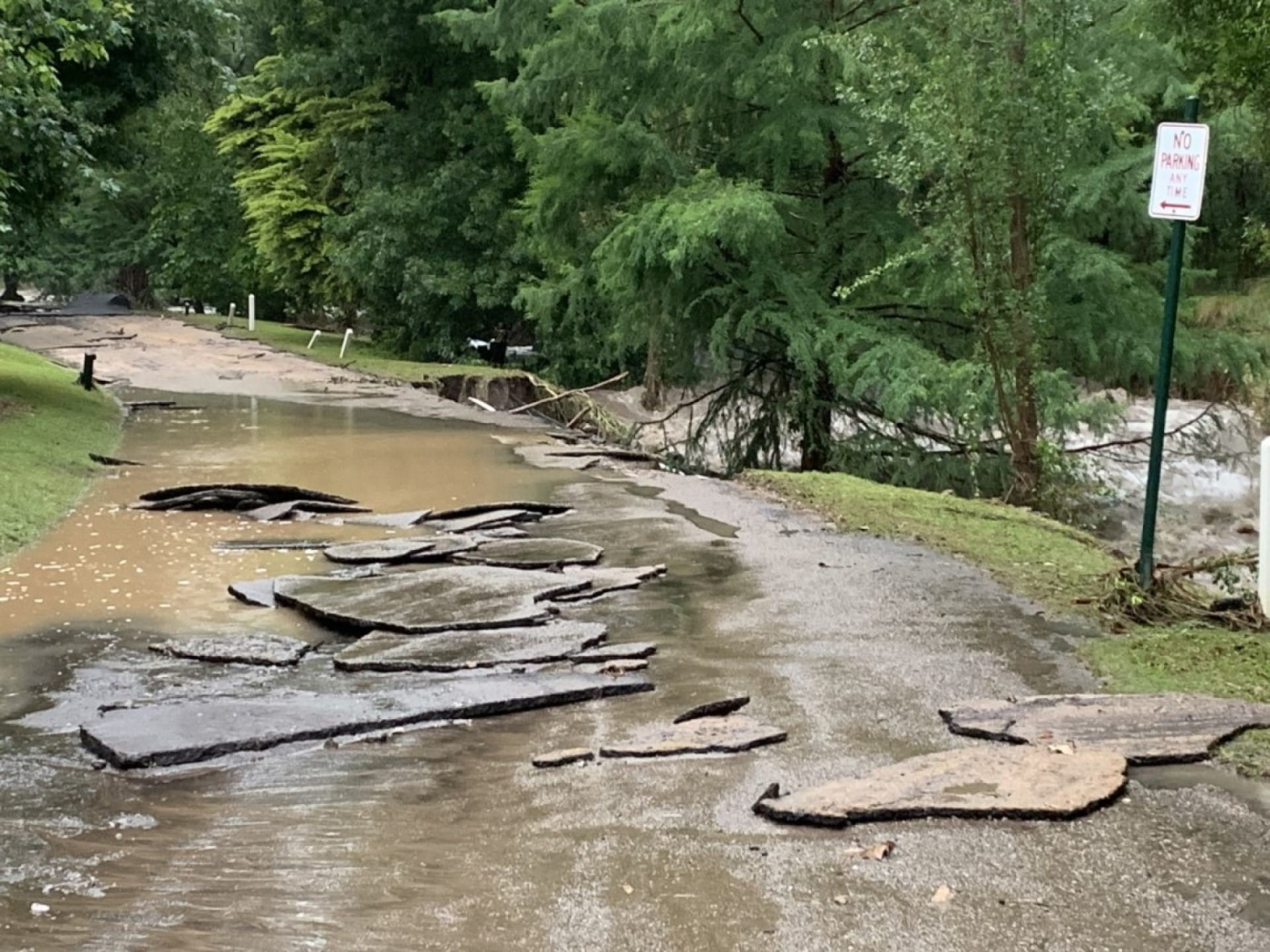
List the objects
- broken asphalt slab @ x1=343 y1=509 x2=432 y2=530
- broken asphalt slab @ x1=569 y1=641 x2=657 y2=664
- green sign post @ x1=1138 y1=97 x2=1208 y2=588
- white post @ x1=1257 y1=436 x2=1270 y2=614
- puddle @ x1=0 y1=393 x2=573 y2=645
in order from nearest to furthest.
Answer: white post @ x1=1257 y1=436 x2=1270 y2=614, broken asphalt slab @ x1=569 y1=641 x2=657 y2=664, green sign post @ x1=1138 y1=97 x2=1208 y2=588, puddle @ x1=0 y1=393 x2=573 y2=645, broken asphalt slab @ x1=343 y1=509 x2=432 y2=530

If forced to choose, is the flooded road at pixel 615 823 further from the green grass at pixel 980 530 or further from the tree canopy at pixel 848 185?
the tree canopy at pixel 848 185

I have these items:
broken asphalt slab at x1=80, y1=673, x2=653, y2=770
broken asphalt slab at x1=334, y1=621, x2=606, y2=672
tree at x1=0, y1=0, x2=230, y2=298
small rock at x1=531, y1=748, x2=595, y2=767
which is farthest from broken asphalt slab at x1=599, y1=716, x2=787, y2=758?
tree at x1=0, y1=0, x2=230, y2=298

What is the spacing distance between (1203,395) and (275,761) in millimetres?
20623

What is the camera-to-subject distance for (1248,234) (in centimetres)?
1017

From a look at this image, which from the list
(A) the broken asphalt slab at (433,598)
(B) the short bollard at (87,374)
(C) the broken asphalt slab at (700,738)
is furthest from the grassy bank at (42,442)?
(C) the broken asphalt slab at (700,738)

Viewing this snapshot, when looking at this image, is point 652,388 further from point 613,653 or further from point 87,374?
point 613,653

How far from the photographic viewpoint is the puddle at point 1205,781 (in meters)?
4.68

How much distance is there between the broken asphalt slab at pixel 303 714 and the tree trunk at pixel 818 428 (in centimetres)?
1335

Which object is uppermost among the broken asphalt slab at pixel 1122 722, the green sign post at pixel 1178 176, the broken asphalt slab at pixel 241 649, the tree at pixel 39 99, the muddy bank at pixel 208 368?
the tree at pixel 39 99

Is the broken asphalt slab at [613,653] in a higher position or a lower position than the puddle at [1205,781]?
lower

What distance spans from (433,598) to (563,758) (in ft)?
10.3

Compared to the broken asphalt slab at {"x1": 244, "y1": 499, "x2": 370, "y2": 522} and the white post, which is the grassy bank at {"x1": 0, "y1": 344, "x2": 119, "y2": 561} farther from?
the white post

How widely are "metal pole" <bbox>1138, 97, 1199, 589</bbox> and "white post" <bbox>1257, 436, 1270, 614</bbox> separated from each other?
830 mm

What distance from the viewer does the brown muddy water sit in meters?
3.86
